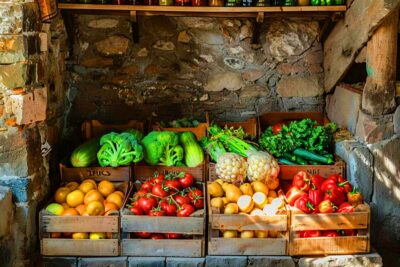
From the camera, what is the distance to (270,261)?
3920 mm

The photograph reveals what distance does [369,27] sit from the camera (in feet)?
14.2

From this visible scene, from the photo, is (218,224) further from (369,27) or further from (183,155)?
(369,27)

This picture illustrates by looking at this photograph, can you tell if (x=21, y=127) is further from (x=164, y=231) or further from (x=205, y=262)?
(x=205, y=262)

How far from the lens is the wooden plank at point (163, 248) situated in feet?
12.9

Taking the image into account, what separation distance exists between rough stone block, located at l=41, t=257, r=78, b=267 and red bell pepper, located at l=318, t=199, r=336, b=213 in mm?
1810

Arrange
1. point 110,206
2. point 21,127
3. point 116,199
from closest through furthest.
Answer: point 21,127 → point 110,206 → point 116,199

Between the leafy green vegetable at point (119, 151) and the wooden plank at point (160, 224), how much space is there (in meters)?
0.58

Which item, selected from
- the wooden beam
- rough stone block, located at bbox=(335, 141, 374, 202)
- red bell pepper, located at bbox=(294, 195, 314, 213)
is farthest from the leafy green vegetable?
the wooden beam

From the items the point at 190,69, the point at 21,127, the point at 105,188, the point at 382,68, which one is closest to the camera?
the point at 21,127

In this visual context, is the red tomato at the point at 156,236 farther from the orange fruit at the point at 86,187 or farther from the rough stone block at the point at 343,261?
the rough stone block at the point at 343,261

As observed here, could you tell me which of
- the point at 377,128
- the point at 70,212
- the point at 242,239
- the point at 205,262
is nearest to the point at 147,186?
the point at 70,212

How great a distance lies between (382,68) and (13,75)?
2.81 meters

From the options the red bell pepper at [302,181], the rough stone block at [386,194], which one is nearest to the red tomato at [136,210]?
the red bell pepper at [302,181]

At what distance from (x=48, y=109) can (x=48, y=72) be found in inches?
12.1
